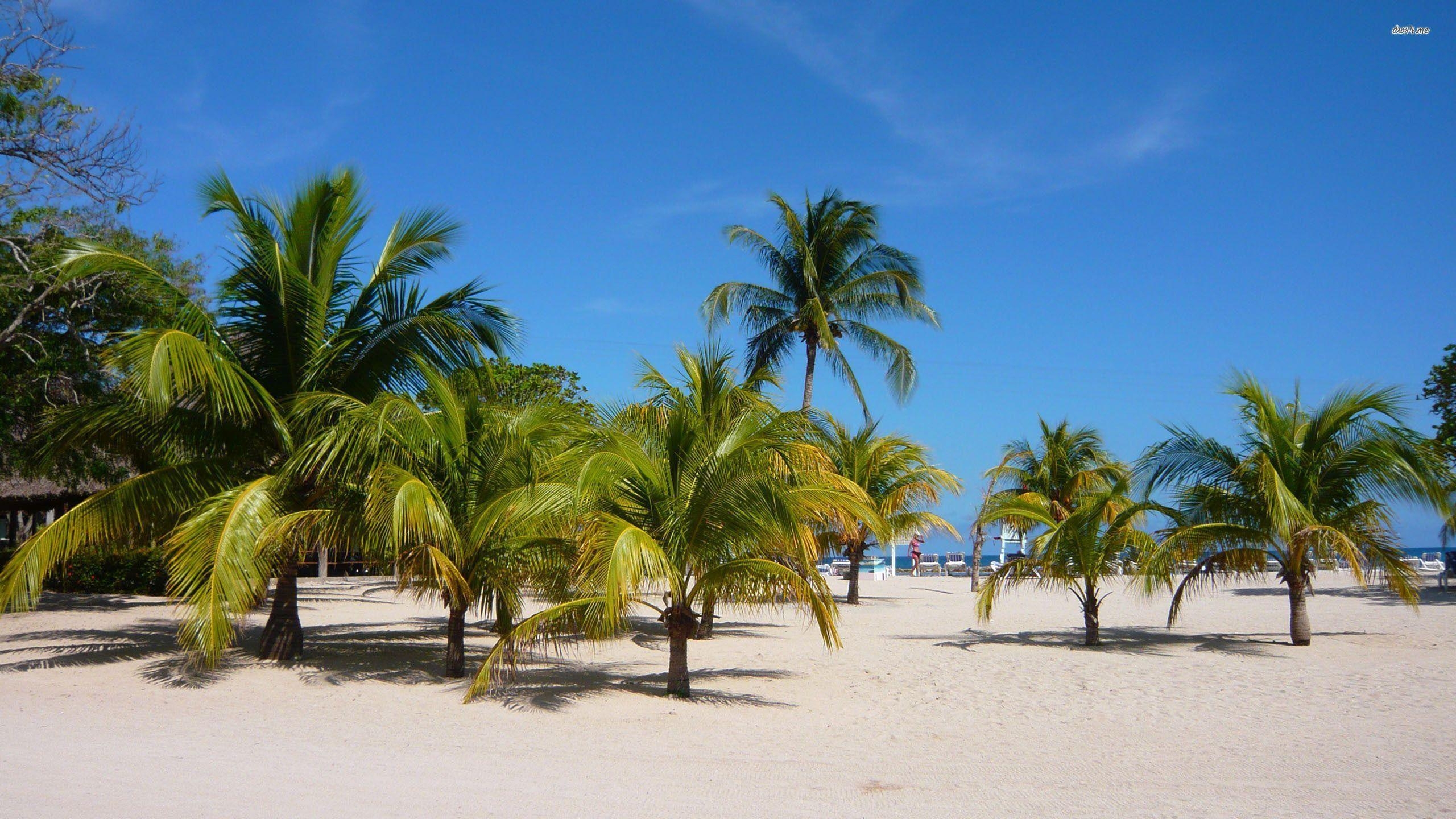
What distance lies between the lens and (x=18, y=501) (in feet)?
70.6

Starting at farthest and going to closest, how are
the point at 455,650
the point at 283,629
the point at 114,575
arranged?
the point at 114,575
the point at 283,629
the point at 455,650

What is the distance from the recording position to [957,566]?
165 feet

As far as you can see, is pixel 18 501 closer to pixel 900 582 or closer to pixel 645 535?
pixel 645 535

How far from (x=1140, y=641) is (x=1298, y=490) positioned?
3109 millimetres

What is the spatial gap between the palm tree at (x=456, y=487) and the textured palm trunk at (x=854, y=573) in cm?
1378

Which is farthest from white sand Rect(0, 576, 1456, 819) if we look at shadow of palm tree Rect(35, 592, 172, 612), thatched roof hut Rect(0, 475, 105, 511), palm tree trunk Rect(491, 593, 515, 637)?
thatched roof hut Rect(0, 475, 105, 511)

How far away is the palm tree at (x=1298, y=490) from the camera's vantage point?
42.9ft

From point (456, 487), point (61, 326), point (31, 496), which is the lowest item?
point (456, 487)

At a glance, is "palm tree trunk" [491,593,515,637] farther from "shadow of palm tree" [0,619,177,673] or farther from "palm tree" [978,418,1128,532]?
"palm tree" [978,418,1128,532]

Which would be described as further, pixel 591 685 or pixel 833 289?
pixel 833 289

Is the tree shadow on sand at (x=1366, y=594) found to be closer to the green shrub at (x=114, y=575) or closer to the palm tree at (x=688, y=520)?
the palm tree at (x=688, y=520)

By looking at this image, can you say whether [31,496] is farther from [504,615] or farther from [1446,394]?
[1446,394]

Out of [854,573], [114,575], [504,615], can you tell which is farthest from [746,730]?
[114,575]

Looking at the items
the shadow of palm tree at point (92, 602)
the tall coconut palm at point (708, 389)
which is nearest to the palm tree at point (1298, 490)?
the tall coconut palm at point (708, 389)
